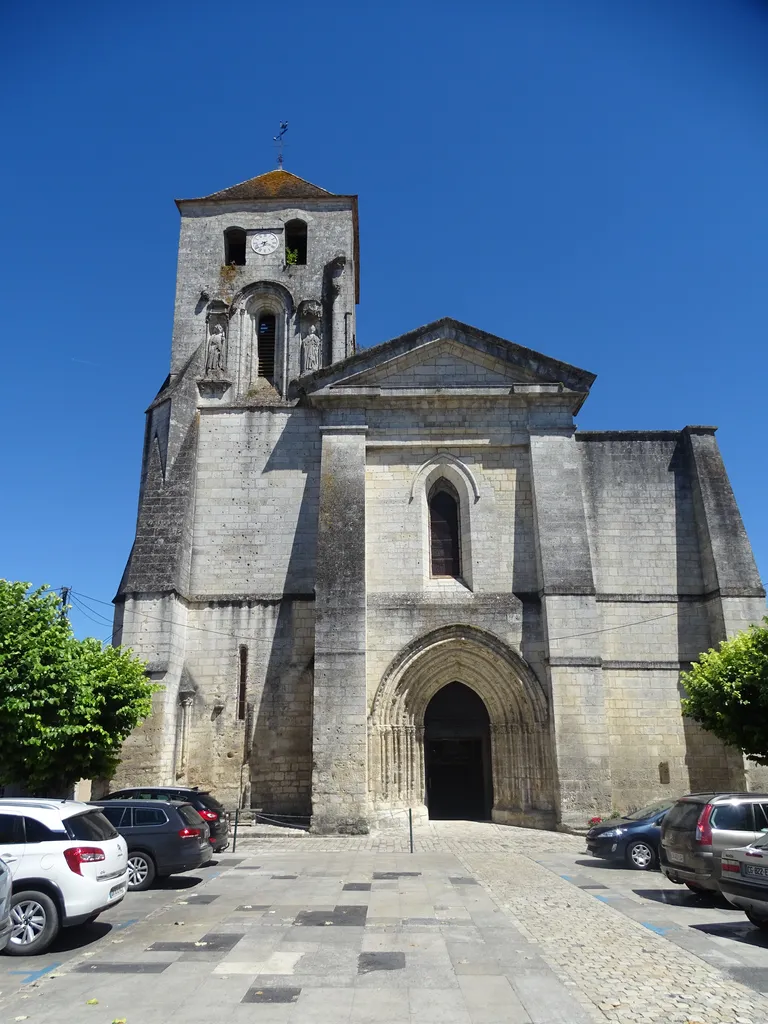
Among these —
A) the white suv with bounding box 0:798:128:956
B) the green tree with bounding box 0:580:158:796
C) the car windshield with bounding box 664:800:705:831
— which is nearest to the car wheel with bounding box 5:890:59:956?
the white suv with bounding box 0:798:128:956

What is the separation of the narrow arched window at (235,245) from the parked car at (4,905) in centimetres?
2157

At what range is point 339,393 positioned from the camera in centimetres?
2028

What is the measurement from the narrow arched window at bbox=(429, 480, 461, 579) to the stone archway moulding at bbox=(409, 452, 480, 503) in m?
0.48

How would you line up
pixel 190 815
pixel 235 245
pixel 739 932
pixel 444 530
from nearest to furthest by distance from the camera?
pixel 739 932 < pixel 190 815 < pixel 444 530 < pixel 235 245

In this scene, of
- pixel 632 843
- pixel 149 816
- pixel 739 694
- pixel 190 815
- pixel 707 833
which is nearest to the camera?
pixel 707 833

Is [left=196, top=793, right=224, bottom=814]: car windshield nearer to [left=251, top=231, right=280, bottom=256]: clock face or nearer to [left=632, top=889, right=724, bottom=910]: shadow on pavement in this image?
[left=632, top=889, right=724, bottom=910]: shadow on pavement

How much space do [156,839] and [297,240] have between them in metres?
20.3

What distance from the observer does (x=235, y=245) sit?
25719mm

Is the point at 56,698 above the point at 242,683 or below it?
below

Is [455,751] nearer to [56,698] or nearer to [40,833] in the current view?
[56,698]

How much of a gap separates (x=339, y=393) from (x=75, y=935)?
14307 mm

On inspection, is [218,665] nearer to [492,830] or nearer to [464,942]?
[492,830]

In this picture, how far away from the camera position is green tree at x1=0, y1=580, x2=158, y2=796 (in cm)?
1408

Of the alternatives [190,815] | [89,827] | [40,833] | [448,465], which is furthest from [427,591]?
[40,833]
